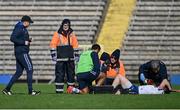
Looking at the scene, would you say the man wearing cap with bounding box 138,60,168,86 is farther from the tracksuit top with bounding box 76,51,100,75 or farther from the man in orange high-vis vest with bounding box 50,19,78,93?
the man in orange high-vis vest with bounding box 50,19,78,93

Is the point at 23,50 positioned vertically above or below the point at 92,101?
above

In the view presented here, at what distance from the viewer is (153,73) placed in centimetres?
2000

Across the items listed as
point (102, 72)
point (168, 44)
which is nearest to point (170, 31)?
point (168, 44)

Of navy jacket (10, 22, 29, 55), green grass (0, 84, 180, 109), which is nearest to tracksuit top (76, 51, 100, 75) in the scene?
green grass (0, 84, 180, 109)

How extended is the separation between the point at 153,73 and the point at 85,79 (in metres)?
1.79

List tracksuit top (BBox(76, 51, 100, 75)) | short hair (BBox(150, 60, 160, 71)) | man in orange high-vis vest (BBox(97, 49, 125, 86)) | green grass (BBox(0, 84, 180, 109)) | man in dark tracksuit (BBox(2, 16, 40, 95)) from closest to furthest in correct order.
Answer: green grass (BBox(0, 84, 180, 109)) → man in dark tracksuit (BBox(2, 16, 40, 95)) → short hair (BBox(150, 60, 160, 71)) → tracksuit top (BBox(76, 51, 100, 75)) → man in orange high-vis vest (BBox(97, 49, 125, 86))

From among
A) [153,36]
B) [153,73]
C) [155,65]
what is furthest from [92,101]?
[153,36]

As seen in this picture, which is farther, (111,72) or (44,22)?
(44,22)

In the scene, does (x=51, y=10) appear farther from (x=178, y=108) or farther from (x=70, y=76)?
(x=178, y=108)

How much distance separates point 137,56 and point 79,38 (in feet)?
8.72

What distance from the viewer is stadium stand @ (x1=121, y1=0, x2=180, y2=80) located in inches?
1190

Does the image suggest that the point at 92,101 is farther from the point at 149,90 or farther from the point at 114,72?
the point at 114,72

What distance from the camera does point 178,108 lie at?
579 inches

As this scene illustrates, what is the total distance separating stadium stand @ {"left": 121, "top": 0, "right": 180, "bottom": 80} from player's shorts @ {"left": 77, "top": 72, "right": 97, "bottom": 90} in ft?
32.5
